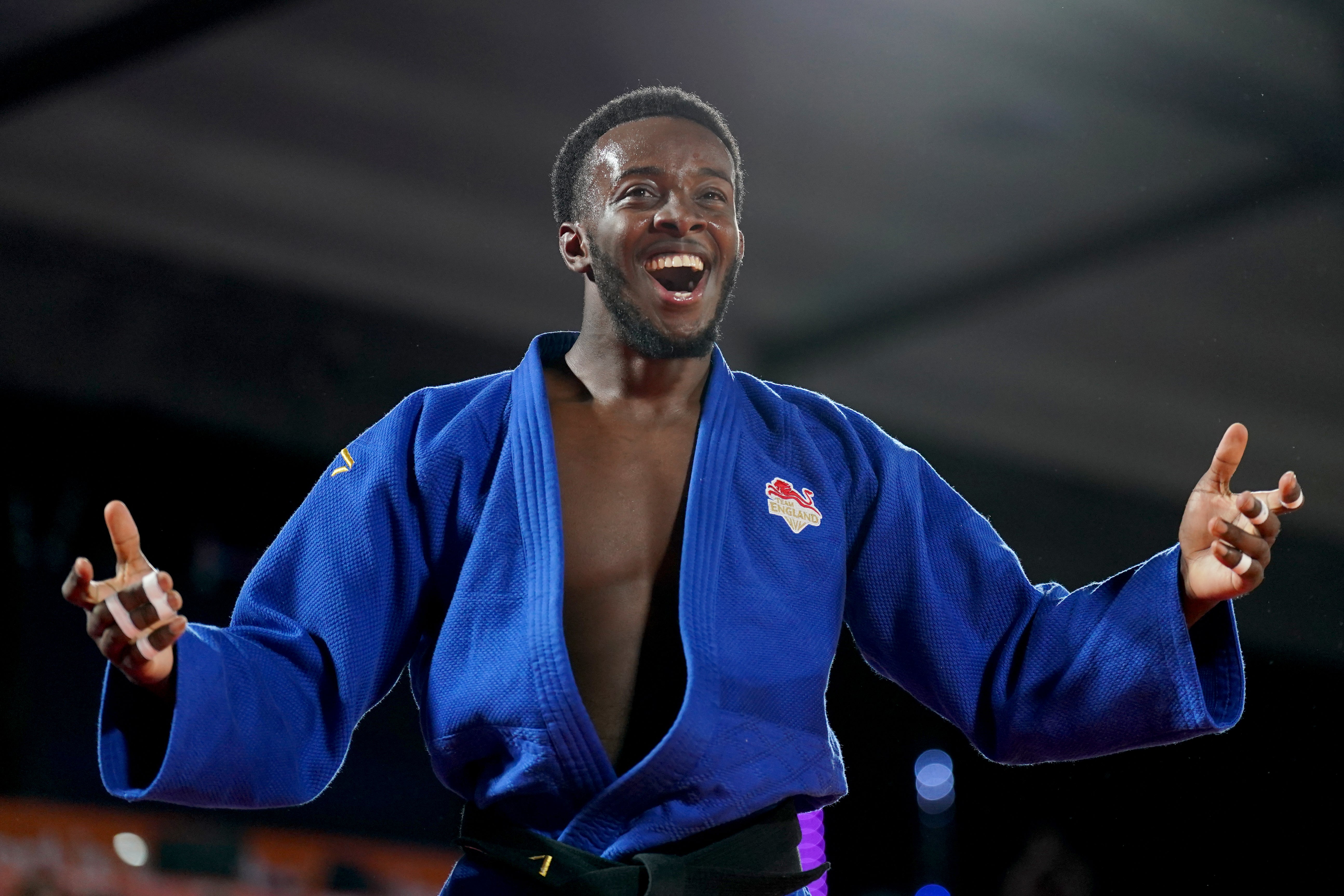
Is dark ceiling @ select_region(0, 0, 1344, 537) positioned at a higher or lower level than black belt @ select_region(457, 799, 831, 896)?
higher

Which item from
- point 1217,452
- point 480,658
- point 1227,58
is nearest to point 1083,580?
point 1227,58

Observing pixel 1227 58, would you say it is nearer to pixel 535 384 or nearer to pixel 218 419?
pixel 535 384

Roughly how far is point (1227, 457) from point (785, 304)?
1.76 m

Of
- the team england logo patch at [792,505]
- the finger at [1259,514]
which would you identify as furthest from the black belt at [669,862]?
the finger at [1259,514]

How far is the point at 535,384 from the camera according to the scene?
1.47 metres

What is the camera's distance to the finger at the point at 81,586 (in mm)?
1052

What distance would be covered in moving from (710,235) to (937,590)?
473 millimetres

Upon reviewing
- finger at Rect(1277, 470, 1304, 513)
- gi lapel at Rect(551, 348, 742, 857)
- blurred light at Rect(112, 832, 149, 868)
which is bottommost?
blurred light at Rect(112, 832, 149, 868)

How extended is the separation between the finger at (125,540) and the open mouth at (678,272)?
63 cm

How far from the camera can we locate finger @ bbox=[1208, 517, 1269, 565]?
1254 mm

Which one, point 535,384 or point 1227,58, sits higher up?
point 1227,58

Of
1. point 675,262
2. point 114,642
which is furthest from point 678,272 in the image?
point 114,642

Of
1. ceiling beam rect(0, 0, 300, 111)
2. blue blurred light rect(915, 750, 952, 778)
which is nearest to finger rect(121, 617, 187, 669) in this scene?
ceiling beam rect(0, 0, 300, 111)

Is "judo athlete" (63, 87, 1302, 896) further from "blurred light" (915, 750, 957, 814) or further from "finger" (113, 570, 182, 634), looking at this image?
"blurred light" (915, 750, 957, 814)
